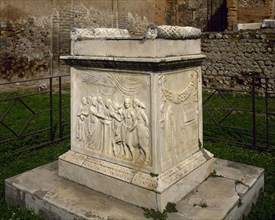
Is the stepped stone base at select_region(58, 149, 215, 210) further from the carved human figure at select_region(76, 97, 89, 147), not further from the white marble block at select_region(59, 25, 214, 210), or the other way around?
the carved human figure at select_region(76, 97, 89, 147)

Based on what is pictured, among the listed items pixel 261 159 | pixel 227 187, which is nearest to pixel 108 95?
pixel 227 187

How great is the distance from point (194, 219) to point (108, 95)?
4.09 ft

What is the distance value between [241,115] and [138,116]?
426 cm

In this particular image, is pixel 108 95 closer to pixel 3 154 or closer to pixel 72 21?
pixel 3 154

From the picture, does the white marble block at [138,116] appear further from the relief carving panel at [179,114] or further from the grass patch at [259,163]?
the grass patch at [259,163]

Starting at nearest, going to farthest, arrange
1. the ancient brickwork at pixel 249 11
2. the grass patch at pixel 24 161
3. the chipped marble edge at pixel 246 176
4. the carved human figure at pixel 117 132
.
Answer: the carved human figure at pixel 117 132, the chipped marble edge at pixel 246 176, the grass patch at pixel 24 161, the ancient brickwork at pixel 249 11

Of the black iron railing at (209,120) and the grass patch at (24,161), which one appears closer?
the grass patch at (24,161)

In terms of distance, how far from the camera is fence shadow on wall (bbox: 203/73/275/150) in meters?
4.81

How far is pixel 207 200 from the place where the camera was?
2.76 metres

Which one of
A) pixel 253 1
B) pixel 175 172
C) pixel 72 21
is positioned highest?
pixel 253 1

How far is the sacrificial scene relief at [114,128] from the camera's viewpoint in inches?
107

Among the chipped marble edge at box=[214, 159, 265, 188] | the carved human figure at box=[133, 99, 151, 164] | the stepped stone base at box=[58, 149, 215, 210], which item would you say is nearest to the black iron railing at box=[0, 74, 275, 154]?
the chipped marble edge at box=[214, 159, 265, 188]

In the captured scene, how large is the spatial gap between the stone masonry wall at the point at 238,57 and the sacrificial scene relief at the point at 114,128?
6.25 metres

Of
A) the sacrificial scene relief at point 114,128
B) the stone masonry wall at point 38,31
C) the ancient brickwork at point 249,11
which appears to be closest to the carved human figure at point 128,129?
the sacrificial scene relief at point 114,128
